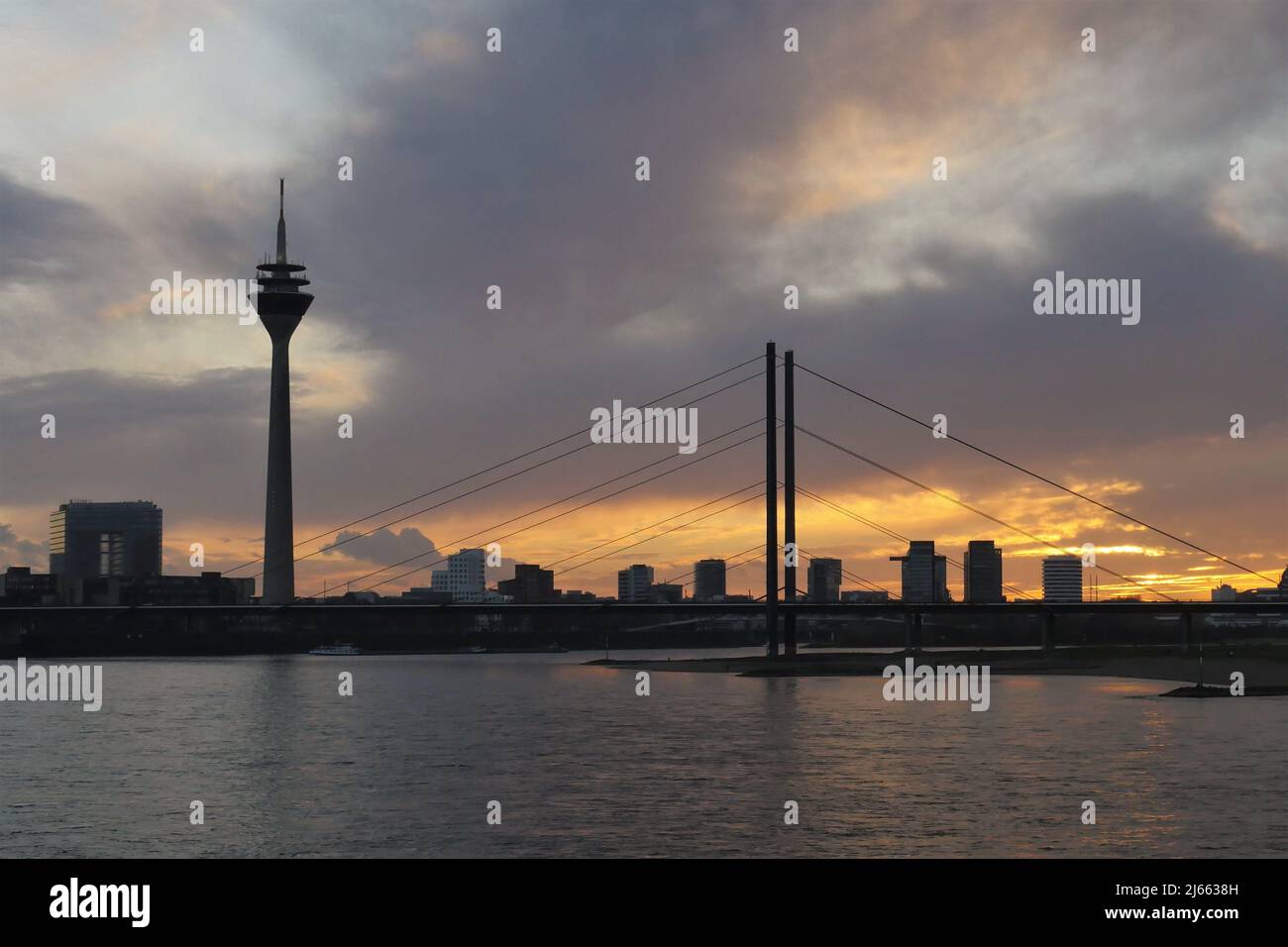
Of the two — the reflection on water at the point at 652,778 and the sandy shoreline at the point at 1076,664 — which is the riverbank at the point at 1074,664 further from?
the reflection on water at the point at 652,778

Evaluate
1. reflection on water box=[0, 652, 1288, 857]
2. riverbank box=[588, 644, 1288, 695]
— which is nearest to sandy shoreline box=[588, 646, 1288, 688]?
riverbank box=[588, 644, 1288, 695]

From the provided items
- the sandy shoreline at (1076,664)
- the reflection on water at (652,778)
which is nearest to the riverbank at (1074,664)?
the sandy shoreline at (1076,664)

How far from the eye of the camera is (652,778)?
45.0 m

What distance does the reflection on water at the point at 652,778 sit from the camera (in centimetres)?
3266

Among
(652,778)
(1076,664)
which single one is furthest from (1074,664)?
(652,778)

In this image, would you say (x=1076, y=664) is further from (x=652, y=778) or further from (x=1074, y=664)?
(x=652, y=778)

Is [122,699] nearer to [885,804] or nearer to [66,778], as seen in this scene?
[66,778]

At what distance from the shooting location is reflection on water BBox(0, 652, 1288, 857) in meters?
32.7

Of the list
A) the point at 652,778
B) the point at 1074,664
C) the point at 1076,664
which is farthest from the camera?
the point at 1074,664

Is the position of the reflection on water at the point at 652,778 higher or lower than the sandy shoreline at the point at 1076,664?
higher

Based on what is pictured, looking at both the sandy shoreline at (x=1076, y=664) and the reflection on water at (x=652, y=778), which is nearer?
the reflection on water at (x=652, y=778)

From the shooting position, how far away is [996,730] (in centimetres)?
6366

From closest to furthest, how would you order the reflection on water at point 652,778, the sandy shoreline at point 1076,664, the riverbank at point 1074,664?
the reflection on water at point 652,778 < the sandy shoreline at point 1076,664 < the riverbank at point 1074,664
